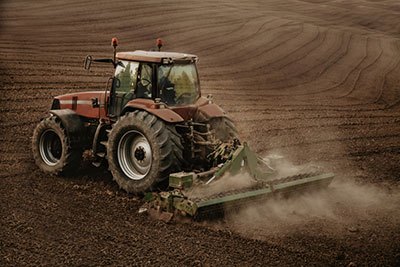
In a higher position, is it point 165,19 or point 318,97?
point 165,19

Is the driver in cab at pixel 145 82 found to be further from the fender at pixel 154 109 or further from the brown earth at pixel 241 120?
the brown earth at pixel 241 120

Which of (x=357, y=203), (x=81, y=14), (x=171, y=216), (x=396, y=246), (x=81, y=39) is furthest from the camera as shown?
(x=81, y=14)

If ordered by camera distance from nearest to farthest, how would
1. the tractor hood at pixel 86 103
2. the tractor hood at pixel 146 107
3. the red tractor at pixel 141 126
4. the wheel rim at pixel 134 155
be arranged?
the red tractor at pixel 141 126 < the tractor hood at pixel 146 107 < the wheel rim at pixel 134 155 < the tractor hood at pixel 86 103

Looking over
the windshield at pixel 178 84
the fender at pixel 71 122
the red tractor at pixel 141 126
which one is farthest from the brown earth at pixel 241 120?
the windshield at pixel 178 84

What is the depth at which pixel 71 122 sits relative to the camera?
9.37 m

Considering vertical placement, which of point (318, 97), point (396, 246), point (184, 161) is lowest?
point (318, 97)

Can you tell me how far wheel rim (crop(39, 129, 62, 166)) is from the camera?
9.67 metres

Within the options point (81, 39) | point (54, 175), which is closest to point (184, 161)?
point (54, 175)

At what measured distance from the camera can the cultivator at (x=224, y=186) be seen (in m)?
7.52

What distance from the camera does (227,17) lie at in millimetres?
28375

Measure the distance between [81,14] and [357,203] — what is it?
1902 centimetres

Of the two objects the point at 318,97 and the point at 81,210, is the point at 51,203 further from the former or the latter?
the point at 318,97

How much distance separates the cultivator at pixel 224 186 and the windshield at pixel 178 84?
3.09 ft

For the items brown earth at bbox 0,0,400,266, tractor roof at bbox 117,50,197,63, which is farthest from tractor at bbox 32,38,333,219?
brown earth at bbox 0,0,400,266
